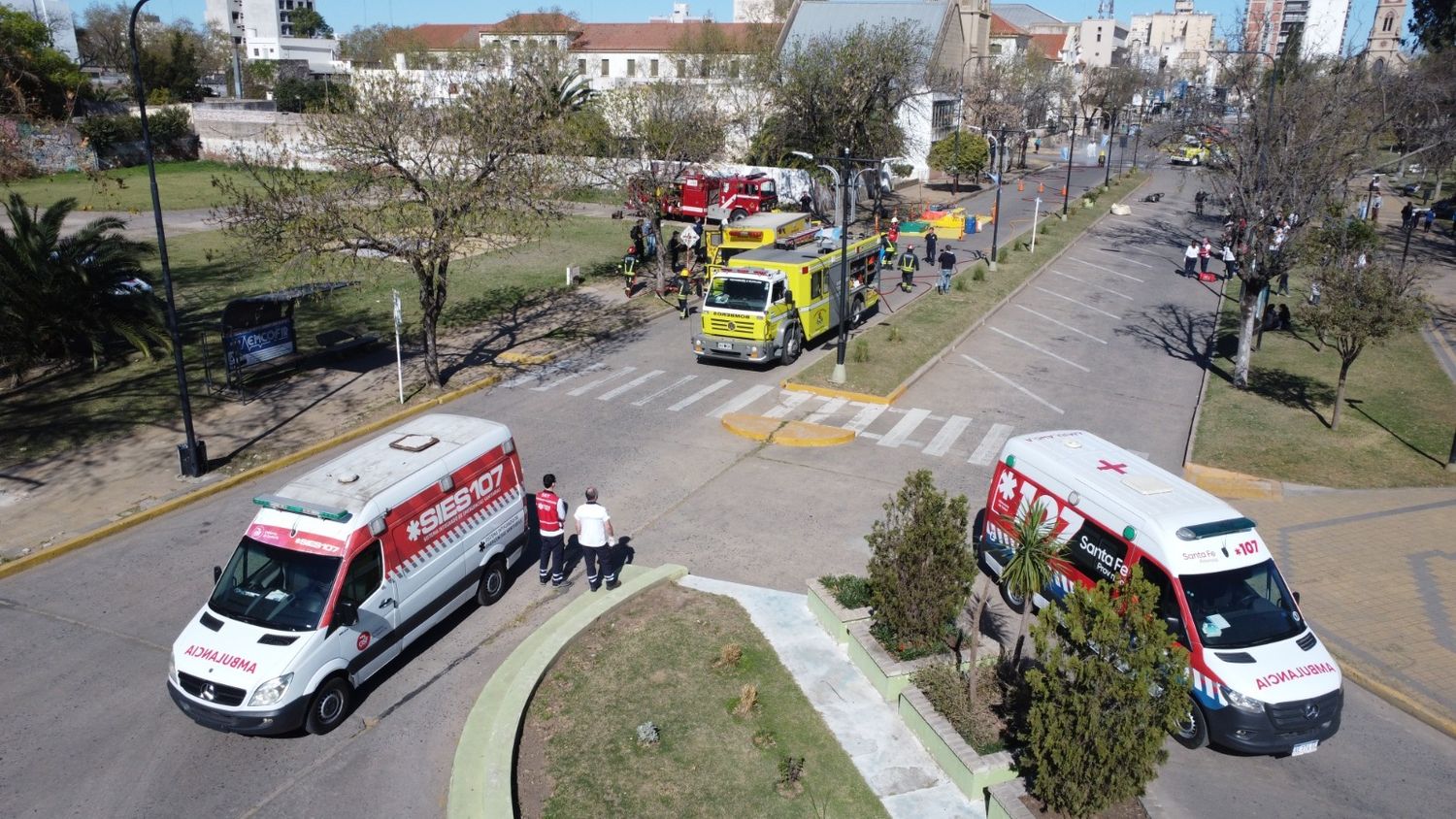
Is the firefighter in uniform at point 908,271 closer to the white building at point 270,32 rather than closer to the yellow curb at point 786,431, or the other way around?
the yellow curb at point 786,431

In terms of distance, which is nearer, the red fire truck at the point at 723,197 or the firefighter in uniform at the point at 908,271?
the firefighter in uniform at the point at 908,271

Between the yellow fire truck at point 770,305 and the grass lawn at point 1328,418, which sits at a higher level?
the yellow fire truck at point 770,305

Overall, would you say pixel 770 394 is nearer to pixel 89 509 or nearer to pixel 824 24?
pixel 89 509

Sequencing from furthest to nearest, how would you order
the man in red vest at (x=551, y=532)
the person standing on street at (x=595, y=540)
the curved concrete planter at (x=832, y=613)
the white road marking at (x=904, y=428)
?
the white road marking at (x=904, y=428) → the man in red vest at (x=551, y=532) → the person standing on street at (x=595, y=540) → the curved concrete planter at (x=832, y=613)

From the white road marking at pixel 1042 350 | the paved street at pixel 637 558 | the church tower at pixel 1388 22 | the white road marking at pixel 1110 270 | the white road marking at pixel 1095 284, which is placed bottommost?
the paved street at pixel 637 558

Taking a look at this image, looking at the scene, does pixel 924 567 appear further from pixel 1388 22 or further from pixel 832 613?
pixel 1388 22

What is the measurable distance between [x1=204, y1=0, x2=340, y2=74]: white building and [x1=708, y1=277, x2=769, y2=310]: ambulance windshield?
114 meters

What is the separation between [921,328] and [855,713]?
1841cm

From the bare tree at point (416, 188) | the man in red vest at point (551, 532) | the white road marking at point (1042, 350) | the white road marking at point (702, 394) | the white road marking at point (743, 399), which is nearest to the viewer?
the man in red vest at point (551, 532)

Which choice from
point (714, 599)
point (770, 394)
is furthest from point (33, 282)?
point (714, 599)

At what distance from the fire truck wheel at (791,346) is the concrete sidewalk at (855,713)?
1156 cm

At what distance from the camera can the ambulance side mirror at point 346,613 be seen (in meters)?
9.67

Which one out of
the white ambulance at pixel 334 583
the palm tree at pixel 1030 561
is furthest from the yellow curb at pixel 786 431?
the palm tree at pixel 1030 561

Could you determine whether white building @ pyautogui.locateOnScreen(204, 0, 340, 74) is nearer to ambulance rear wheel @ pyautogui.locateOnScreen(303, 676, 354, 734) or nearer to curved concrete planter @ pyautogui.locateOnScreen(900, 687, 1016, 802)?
ambulance rear wheel @ pyautogui.locateOnScreen(303, 676, 354, 734)
